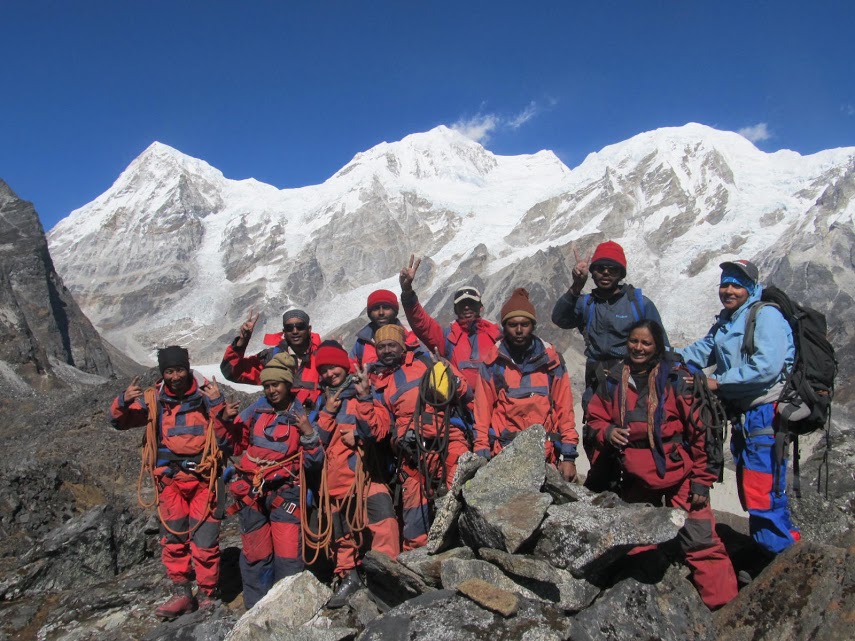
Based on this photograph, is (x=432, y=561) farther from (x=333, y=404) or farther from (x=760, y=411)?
(x=760, y=411)

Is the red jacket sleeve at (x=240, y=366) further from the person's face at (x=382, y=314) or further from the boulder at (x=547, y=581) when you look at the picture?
the boulder at (x=547, y=581)

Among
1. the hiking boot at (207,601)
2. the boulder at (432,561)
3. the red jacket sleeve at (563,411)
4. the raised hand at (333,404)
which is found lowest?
the hiking boot at (207,601)

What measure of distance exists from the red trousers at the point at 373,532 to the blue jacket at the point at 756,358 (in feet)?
9.42

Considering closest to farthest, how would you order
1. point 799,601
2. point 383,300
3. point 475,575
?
1. point 799,601
2. point 475,575
3. point 383,300

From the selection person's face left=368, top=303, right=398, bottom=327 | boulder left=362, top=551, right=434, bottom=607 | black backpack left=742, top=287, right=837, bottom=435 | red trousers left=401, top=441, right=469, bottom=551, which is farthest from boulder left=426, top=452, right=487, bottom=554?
black backpack left=742, top=287, right=837, bottom=435

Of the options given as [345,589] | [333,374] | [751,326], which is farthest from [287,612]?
[751,326]

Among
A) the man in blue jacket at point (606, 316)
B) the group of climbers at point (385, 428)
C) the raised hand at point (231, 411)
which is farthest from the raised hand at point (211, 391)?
the man in blue jacket at point (606, 316)

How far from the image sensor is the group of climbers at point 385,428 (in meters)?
4.93

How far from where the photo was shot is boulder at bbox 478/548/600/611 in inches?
156

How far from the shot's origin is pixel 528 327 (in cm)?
528

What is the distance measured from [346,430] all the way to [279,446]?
60 centimetres

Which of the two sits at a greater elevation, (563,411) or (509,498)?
(563,411)

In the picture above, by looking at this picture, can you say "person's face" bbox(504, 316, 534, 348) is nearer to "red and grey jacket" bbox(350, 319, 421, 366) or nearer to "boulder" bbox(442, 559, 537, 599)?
"red and grey jacket" bbox(350, 319, 421, 366)

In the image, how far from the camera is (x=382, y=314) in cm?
643
